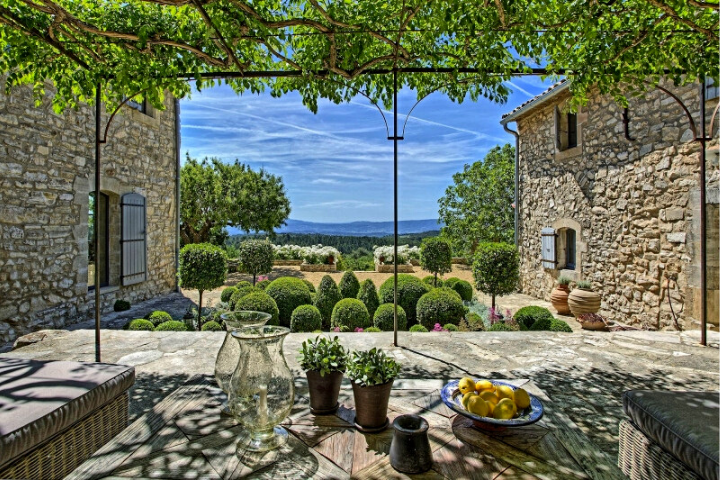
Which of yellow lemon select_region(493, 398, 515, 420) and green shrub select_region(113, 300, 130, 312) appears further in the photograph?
green shrub select_region(113, 300, 130, 312)

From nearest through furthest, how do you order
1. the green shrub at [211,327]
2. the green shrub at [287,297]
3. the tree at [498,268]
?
the green shrub at [211,327] < the green shrub at [287,297] < the tree at [498,268]

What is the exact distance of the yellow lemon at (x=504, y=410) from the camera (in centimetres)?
136

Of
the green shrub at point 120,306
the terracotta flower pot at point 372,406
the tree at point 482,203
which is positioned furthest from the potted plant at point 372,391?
the tree at point 482,203

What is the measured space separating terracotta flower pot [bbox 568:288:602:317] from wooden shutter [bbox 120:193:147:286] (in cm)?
691

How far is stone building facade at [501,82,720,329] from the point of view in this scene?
4789mm

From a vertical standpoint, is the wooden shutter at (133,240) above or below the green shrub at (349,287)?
above

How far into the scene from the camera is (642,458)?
160 cm

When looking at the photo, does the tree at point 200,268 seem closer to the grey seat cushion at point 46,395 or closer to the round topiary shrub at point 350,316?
the round topiary shrub at point 350,316

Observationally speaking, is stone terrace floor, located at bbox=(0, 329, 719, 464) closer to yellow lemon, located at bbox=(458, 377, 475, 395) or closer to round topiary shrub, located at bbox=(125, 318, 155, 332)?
round topiary shrub, located at bbox=(125, 318, 155, 332)

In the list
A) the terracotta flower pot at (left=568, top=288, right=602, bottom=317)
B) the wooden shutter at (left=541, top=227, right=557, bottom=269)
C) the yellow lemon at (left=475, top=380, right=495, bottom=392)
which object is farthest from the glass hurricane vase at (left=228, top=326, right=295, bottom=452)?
the wooden shutter at (left=541, top=227, right=557, bottom=269)

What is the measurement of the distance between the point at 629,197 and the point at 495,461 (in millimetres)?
5766

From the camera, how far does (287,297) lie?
549cm

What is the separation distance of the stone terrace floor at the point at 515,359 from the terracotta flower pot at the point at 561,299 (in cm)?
246

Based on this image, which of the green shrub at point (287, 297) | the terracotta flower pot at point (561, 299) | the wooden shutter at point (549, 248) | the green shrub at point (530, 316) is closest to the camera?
the green shrub at point (530, 316)
